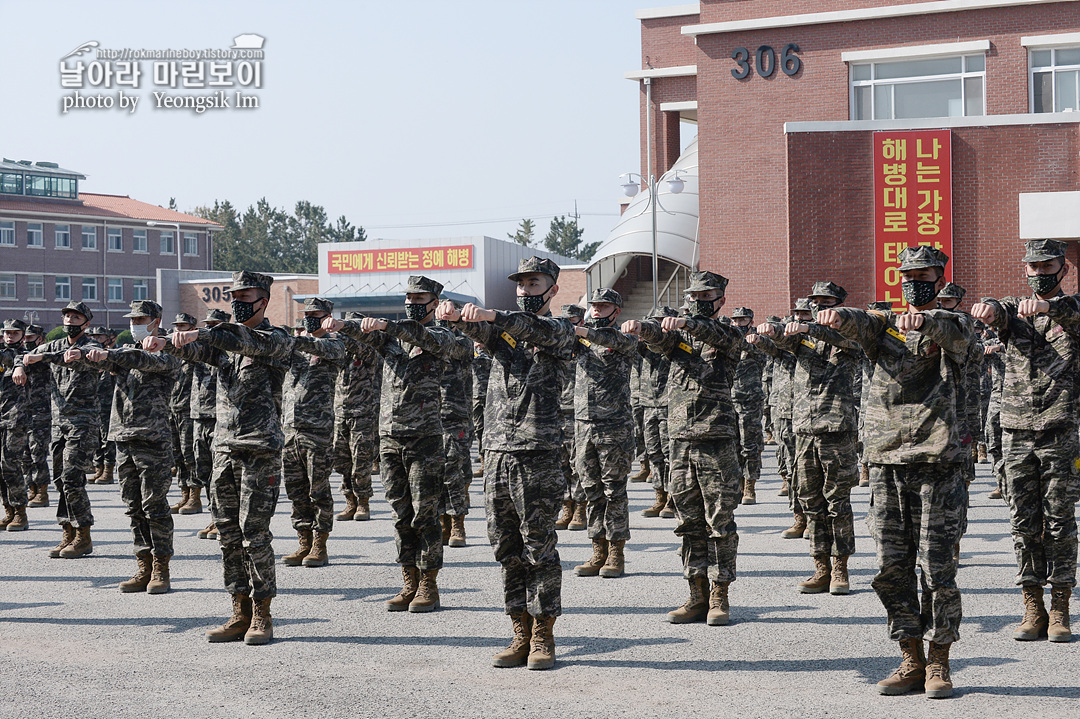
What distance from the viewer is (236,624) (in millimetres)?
7465

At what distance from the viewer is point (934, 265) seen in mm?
6027

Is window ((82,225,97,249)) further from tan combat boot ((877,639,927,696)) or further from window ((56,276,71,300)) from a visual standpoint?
tan combat boot ((877,639,927,696))

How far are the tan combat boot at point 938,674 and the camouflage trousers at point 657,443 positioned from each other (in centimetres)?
680

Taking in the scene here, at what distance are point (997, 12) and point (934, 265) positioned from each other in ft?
82.5

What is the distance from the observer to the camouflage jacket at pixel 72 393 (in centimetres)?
1102

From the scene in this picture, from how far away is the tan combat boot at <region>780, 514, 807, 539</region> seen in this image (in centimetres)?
1112

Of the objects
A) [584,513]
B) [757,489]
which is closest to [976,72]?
[757,489]

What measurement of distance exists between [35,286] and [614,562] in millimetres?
66003

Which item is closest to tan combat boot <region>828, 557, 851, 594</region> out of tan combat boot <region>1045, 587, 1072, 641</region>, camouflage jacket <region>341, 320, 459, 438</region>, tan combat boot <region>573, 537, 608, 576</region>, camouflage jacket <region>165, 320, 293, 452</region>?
tan combat boot <region>1045, 587, 1072, 641</region>

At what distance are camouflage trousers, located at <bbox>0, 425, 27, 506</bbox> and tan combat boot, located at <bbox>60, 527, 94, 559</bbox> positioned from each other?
2.17 m

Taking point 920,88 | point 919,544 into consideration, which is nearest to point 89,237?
point 920,88

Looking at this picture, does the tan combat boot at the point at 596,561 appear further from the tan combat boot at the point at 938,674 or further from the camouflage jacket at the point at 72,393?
the camouflage jacket at the point at 72,393

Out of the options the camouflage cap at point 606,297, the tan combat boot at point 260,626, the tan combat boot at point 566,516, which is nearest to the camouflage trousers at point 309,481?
the tan combat boot at point 260,626

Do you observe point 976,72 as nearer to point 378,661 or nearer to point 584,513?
point 584,513
